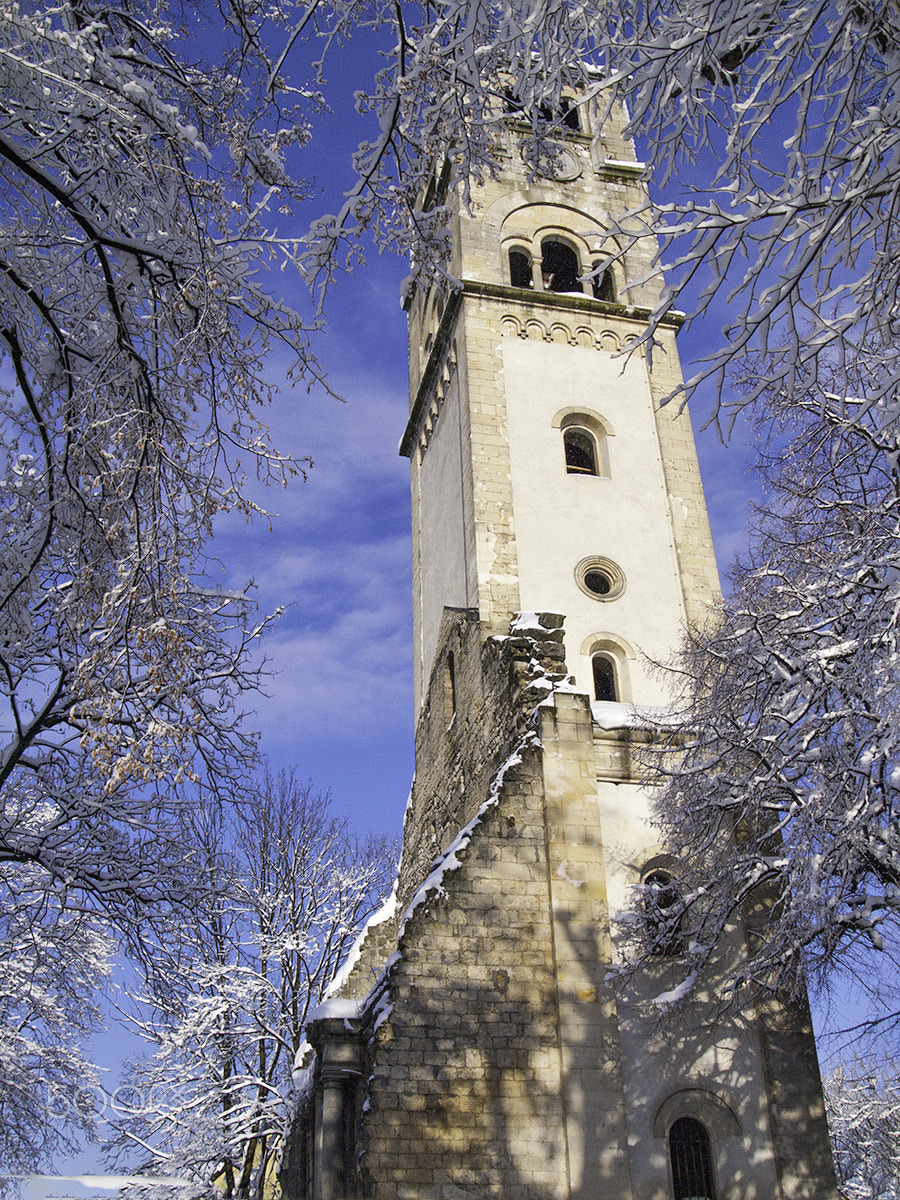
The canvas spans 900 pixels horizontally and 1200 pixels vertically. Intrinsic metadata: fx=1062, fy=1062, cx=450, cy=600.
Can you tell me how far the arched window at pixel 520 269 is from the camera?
1731cm

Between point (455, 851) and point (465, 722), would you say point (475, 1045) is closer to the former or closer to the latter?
point (455, 851)

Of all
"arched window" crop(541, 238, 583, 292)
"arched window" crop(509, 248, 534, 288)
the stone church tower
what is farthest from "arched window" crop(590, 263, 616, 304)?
"arched window" crop(509, 248, 534, 288)

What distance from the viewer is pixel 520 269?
57.5 feet

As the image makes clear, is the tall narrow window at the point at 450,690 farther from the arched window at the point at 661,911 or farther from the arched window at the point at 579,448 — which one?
the arched window at the point at 661,911

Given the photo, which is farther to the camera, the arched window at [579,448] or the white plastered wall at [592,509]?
the arched window at [579,448]

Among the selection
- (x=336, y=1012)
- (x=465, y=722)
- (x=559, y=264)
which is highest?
(x=559, y=264)

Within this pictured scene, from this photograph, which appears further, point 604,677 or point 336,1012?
point 604,677

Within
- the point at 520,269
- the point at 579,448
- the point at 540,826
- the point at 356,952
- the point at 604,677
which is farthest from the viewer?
the point at 520,269

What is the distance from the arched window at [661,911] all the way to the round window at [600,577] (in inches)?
164

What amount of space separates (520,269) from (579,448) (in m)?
3.65

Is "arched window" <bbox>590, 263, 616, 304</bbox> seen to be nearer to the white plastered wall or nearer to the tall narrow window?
the white plastered wall

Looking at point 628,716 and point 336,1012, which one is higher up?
point 628,716

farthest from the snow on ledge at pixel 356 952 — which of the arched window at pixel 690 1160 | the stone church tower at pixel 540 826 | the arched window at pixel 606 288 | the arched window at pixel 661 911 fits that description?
the arched window at pixel 606 288

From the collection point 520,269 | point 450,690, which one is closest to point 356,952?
point 450,690
